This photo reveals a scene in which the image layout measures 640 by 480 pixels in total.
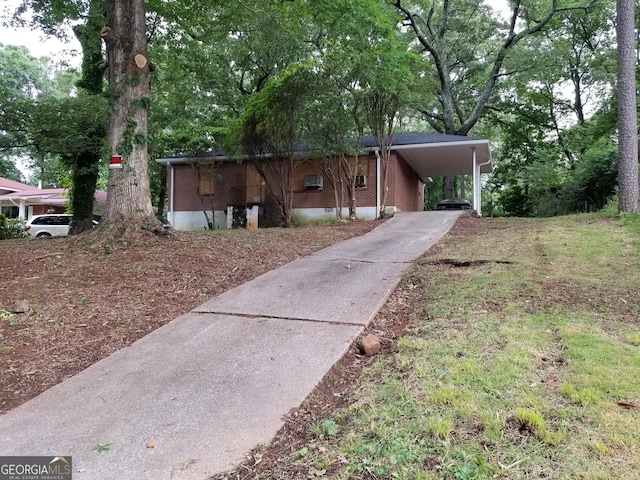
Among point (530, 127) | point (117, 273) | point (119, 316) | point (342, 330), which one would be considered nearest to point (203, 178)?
point (117, 273)

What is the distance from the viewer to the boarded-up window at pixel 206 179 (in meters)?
15.8

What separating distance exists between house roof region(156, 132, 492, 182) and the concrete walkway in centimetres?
969


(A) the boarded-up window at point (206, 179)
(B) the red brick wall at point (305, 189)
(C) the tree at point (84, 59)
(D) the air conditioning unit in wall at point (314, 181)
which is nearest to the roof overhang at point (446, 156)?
(B) the red brick wall at point (305, 189)

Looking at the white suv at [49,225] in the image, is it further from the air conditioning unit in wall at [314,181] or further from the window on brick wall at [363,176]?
the window on brick wall at [363,176]

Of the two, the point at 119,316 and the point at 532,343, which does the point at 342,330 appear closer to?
the point at 532,343

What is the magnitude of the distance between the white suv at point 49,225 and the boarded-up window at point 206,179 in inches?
237

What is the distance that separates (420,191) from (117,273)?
55.5 feet

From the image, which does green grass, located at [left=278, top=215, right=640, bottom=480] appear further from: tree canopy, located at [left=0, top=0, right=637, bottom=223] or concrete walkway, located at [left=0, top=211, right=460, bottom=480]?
tree canopy, located at [left=0, top=0, right=637, bottom=223]

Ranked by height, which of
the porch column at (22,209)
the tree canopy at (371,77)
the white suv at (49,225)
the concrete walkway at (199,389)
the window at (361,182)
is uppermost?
the tree canopy at (371,77)

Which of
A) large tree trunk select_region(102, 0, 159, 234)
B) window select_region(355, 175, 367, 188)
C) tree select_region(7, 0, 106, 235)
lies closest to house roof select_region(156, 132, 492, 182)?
window select_region(355, 175, 367, 188)

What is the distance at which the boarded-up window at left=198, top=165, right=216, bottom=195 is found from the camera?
15820 millimetres

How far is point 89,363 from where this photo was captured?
3.43m

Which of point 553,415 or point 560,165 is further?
point 560,165

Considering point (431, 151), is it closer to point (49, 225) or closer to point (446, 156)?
point (446, 156)
